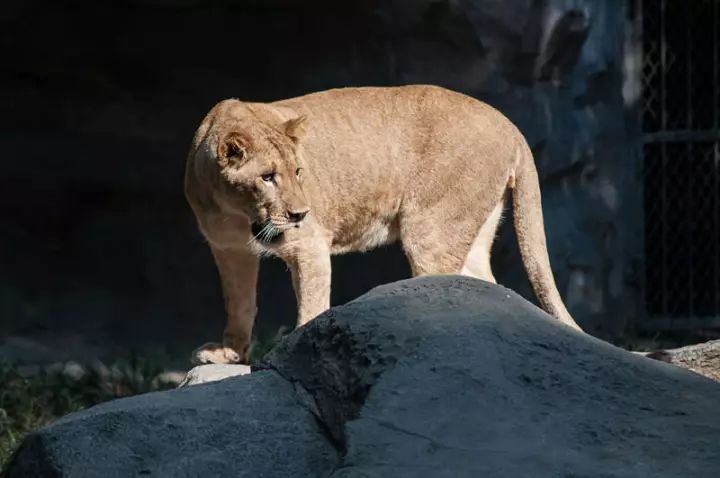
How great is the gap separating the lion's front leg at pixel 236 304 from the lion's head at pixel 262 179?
383 mm

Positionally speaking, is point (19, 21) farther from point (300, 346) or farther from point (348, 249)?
point (300, 346)

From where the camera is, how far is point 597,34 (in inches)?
287

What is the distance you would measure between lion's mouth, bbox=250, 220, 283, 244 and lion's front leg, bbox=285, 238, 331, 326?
0.14m

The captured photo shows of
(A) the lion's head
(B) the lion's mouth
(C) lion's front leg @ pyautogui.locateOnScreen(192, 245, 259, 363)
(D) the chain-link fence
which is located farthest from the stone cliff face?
(B) the lion's mouth

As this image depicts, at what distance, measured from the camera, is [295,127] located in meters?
5.31

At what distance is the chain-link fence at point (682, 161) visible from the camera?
7742mm

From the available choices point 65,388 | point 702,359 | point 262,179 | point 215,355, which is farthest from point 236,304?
point 702,359

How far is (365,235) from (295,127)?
0.73m

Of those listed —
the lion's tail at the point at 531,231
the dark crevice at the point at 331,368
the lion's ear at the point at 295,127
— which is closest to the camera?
the dark crevice at the point at 331,368

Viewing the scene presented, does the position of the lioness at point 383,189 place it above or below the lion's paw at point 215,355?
above

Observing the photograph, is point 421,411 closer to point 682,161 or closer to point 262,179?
point 262,179

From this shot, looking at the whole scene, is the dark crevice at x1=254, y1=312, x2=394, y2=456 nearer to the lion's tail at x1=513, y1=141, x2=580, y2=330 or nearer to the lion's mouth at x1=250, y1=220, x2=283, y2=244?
the lion's mouth at x1=250, y1=220, x2=283, y2=244

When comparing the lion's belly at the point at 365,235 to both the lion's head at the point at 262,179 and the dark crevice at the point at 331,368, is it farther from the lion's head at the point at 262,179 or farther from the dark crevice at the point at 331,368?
the dark crevice at the point at 331,368

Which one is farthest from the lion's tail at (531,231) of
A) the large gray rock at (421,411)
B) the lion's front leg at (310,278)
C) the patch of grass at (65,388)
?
the large gray rock at (421,411)
